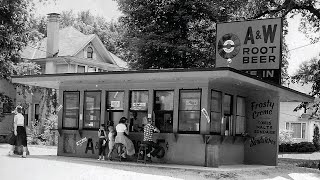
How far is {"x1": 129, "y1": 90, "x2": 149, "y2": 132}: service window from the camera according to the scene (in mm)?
19828

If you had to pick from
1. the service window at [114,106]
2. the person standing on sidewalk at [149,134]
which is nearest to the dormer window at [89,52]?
the service window at [114,106]

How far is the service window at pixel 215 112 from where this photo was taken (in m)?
19.0

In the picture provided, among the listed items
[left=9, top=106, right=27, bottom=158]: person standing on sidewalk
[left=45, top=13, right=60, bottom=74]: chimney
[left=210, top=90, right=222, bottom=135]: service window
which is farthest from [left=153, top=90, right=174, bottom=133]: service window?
[left=45, top=13, right=60, bottom=74]: chimney

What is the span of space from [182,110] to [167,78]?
1.26 meters

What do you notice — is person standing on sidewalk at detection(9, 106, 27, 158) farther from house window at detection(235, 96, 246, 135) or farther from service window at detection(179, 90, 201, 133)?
house window at detection(235, 96, 246, 135)

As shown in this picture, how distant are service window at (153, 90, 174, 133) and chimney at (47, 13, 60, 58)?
87.1ft

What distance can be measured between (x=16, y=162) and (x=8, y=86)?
2966 centimetres

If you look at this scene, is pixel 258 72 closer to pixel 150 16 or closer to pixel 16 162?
pixel 16 162

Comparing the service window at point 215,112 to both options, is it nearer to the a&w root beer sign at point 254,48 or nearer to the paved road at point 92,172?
the paved road at point 92,172

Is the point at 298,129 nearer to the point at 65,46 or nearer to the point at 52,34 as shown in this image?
the point at 65,46

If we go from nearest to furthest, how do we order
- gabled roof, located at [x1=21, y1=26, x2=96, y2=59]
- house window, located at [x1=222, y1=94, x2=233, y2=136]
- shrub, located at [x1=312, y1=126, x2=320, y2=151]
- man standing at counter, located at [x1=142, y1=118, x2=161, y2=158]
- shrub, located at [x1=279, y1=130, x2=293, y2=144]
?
man standing at counter, located at [x1=142, y1=118, x2=161, y2=158], house window, located at [x1=222, y1=94, x2=233, y2=136], gabled roof, located at [x1=21, y1=26, x2=96, y2=59], shrub, located at [x1=279, y1=130, x2=293, y2=144], shrub, located at [x1=312, y1=126, x2=320, y2=151]

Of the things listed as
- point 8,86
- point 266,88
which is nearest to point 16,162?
point 266,88

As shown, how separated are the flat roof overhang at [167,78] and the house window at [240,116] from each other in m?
0.59

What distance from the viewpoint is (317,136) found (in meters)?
49.1
